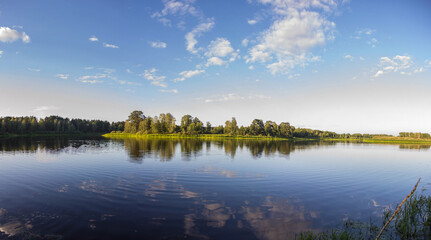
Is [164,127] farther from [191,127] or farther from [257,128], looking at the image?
[257,128]

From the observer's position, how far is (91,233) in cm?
1056

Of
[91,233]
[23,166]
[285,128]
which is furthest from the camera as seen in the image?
[285,128]

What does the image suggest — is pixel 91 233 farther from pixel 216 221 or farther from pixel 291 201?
pixel 291 201

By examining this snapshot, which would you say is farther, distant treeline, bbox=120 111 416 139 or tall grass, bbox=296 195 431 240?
distant treeline, bbox=120 111 416 139

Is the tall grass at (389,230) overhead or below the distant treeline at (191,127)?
below

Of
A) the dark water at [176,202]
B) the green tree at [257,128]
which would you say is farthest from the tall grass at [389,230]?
the green tree at [257,128]

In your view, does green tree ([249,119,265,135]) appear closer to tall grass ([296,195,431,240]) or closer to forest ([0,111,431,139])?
forest ([0,111,431,139])

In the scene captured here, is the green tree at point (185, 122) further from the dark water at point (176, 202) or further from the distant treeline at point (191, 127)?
the dark water at point (176, 202)

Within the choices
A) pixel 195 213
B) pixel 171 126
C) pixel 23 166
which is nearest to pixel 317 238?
pixel 195 213

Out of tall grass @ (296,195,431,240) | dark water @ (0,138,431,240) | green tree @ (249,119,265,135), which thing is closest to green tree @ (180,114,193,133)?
green tree @ (249,119,265,135)

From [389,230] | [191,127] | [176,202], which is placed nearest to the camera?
[389,230]

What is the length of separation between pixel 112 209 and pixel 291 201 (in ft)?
44.0

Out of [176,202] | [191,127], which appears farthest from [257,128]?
[176,202]

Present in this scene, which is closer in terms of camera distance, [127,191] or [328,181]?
[127,191]
